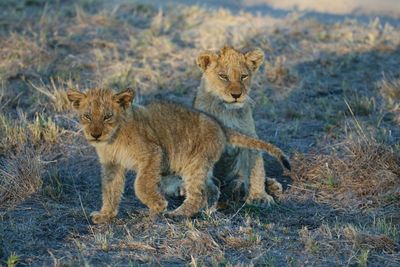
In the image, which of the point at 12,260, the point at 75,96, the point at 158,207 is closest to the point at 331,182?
the point at 158,207

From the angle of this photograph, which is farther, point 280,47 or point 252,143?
point 280,47

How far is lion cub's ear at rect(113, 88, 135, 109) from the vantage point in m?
6.37

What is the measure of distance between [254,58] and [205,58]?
434mm

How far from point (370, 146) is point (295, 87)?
259cm

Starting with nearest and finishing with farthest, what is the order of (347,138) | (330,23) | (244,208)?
(244,208)
(347,138)
(330,23)

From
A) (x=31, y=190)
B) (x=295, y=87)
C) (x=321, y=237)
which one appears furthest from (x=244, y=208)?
(x=295, y=87)

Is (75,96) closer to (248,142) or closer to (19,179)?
(19,179)

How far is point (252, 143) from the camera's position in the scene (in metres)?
6.94

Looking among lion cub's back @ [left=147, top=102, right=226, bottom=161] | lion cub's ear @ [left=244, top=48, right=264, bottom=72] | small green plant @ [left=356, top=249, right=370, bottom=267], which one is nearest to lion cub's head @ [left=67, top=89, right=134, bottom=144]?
lion cub's back @ [left=147, top=102, right=226, bottom=161]

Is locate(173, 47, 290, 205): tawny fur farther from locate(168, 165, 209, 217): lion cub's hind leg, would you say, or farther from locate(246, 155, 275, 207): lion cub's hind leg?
locate(168, 165, 209, 217): lion cub's hind leg

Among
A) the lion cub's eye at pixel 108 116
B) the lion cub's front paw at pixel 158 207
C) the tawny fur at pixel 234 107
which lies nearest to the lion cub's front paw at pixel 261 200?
the tawny fur at pixel 234 107

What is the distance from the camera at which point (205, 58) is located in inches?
297

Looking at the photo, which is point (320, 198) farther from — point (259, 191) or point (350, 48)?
point (350, 48)

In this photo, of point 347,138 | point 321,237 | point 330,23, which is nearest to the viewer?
point 321,237
